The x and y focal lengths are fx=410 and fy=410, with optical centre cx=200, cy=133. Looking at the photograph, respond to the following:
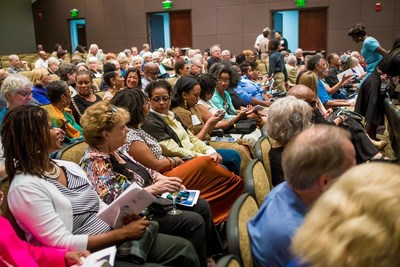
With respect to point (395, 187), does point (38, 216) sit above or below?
below

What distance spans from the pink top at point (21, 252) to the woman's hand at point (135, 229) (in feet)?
1.12

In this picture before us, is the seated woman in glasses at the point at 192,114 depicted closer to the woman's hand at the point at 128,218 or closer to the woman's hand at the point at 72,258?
the woman's hand at the point at 128,218

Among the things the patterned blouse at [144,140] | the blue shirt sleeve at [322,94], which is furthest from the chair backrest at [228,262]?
the blue shirt sleeve at [322,94]

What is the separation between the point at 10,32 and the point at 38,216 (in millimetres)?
18140

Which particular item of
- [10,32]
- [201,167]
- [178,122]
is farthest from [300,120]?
[10,32]

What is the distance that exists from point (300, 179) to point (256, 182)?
2.22 feet

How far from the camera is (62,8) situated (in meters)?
17.2

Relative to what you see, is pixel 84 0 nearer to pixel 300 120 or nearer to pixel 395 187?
pixel 300 120

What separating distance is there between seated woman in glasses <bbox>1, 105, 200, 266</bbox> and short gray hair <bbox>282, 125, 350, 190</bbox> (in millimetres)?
1000

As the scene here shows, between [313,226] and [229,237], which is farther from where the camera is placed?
[229,237]

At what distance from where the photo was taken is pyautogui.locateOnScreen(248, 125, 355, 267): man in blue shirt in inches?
58.5

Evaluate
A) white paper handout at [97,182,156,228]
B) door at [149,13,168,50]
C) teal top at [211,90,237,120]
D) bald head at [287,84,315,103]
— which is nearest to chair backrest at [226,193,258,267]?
white paper handout at [97,182,156,228]

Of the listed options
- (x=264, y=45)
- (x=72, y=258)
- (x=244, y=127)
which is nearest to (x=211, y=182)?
(x=72, y=258)

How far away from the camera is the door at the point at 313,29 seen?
13.2 m
